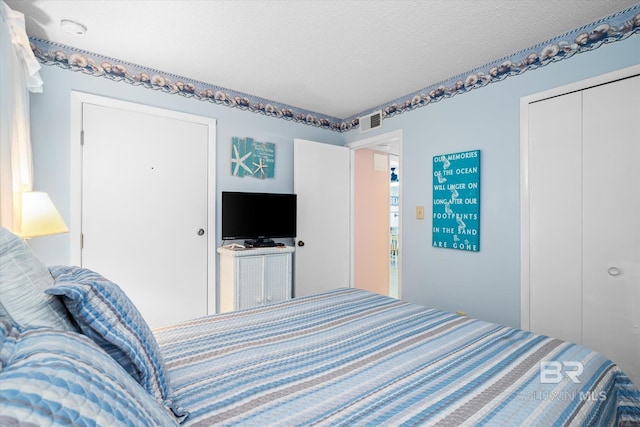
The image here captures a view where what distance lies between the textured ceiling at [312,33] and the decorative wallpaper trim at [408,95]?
73 millimetres

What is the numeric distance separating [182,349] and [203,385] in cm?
31

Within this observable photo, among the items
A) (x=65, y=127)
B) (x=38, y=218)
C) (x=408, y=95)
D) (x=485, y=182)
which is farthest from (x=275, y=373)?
(x=408, y=95)

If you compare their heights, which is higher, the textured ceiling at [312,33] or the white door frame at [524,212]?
the textured ceiling at [312,33]

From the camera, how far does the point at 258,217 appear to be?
10.4ft

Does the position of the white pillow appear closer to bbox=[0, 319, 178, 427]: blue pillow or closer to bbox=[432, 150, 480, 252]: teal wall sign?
bbox=[0, 319, 178, 427]: blue pillow

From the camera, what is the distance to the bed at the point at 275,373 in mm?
528

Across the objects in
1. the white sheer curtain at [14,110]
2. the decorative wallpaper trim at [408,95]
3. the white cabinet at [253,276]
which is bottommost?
the white cabinet at [253,276]

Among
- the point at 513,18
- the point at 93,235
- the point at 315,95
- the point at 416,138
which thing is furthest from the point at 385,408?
the point at 315,95

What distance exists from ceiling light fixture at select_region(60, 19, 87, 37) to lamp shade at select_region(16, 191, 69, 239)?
117 cm

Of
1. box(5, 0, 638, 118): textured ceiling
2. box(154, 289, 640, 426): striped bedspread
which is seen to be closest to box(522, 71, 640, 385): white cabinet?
box(5, 0, 638, 118): textured ceiling

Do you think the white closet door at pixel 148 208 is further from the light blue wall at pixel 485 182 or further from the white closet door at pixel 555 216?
the white closet door at pixel 555 216

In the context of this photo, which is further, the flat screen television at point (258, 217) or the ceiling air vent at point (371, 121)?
the ceiling air vent at point (371, 121)

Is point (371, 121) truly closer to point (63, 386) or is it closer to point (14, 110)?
point (14, 110)

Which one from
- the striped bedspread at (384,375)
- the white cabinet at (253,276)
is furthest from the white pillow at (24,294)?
the white cabinet at (253,276)
